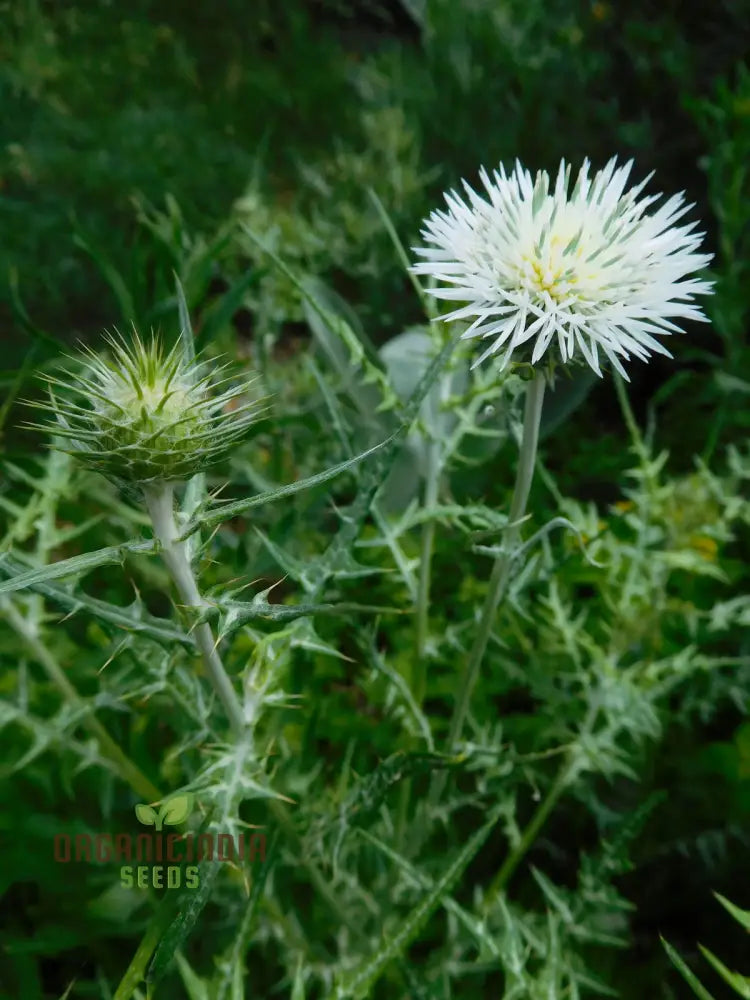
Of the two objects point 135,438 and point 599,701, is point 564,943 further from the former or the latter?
point 135,438

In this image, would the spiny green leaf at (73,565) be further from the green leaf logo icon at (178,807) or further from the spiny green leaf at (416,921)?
the spiny green leaf at (416,921)

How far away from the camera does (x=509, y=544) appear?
732mm

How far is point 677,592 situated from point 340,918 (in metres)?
0.68

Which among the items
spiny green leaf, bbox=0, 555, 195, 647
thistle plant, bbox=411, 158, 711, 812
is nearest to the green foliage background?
spiny green leaf, bbox=0, 555, 195, 647

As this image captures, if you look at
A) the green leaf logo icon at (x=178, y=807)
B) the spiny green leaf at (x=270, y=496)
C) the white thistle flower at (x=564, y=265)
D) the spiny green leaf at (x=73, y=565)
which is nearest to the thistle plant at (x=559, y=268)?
the white thistle flower at (x=564, y=265)

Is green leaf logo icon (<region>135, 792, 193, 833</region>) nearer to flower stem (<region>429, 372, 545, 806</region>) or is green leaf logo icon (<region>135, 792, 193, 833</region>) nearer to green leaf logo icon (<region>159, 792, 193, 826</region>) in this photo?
green leaf logo icon (<region>159, 792, 193, 826</region>)

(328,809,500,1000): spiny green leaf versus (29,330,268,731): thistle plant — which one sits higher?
(29,330,268,731): thistle plant

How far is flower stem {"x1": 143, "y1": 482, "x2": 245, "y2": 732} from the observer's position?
22.5 inches

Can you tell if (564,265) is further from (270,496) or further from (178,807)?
(178,807)

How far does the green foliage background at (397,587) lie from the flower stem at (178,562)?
0.06ft

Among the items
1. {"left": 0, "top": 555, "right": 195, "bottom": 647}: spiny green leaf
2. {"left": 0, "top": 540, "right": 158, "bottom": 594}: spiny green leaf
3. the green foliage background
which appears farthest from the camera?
the green foliage background

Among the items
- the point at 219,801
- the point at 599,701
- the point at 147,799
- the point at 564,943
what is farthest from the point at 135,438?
the point at 564,943

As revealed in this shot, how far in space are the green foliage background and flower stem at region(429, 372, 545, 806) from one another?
0.14 feet

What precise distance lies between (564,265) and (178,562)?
33cm
